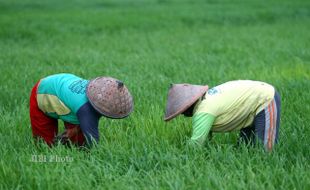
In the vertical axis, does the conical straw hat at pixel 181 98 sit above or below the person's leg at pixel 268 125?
above

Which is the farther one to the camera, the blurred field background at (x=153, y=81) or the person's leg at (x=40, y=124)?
the person's leg at (x=40, y=124)

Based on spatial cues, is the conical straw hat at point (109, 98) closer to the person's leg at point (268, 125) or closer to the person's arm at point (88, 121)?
the person's arm at point (88, 121)

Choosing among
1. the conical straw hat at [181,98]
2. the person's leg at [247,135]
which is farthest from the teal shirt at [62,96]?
the person's leg at [247,135]

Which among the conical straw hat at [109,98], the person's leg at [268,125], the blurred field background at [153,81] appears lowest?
the blurred field background at [153,81]

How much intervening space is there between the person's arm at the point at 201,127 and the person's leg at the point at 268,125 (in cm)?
41

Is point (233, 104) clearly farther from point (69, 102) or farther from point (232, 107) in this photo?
point (69, 102)

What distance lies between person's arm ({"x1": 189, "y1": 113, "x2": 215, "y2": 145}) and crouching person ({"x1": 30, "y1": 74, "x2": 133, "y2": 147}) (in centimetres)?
52

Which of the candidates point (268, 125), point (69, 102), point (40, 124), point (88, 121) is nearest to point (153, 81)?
point (40, 124)

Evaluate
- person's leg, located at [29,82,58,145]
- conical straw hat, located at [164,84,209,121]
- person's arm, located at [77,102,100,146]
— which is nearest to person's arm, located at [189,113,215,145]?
conical straw hat, located at [164,84,209,121]

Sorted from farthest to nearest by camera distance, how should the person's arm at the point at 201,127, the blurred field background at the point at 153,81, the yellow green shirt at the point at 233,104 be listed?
the yellow green shirt at the point at 233,104
the person's arm at the point at 201,127
the blurred field background at the point at 153,81

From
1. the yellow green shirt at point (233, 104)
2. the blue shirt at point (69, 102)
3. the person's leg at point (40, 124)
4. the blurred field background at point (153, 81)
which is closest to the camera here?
the blurred field background at point (153, 81)

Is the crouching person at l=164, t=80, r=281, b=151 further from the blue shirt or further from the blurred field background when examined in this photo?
the blue shirt

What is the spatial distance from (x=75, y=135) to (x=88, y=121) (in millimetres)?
272

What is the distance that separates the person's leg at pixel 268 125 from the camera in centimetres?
315
